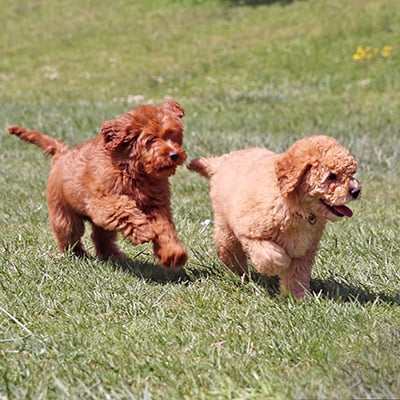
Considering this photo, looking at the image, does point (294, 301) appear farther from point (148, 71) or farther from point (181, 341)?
point (148, 71)

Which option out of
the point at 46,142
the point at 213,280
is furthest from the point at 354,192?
the point at 46,142

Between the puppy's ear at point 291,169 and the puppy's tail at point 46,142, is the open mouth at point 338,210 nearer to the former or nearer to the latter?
the puppy's ear at point 291,169

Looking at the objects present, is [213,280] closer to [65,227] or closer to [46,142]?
[65,227]

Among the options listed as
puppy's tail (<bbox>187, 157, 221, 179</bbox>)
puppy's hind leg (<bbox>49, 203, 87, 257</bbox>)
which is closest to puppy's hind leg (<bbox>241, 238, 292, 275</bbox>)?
puppy's tail (<bbox>187, 157, 221, 179</bbox>)

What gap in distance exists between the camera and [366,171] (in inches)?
331

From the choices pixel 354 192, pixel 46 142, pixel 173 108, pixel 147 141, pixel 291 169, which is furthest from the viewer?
pixel 46 142

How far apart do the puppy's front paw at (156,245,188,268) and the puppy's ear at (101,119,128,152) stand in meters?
0.73

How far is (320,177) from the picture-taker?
13.3 feet

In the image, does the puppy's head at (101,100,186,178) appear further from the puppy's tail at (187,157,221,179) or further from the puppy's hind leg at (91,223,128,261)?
the puppy's hind leg at (91,223,128,261)

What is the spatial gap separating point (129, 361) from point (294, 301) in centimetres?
113

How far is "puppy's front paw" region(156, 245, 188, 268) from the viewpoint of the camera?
181 inches

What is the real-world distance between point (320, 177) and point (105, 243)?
1.99 metres

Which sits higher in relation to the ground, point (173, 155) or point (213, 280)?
point (173, 155)

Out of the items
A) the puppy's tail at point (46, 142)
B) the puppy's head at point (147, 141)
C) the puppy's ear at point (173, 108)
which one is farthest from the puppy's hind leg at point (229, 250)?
the puppy's tail at point (46, 142)
